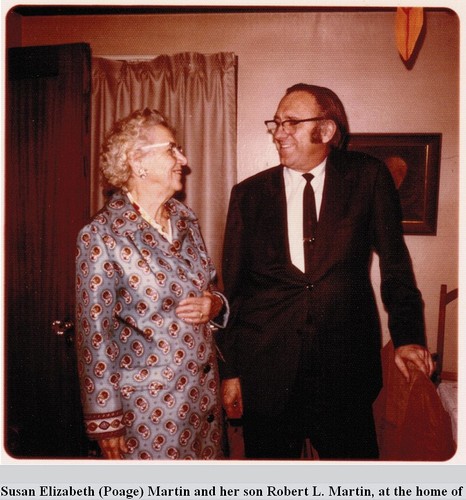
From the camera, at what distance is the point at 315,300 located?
48.4 inches

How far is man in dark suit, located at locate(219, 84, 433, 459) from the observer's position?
48.9 inches

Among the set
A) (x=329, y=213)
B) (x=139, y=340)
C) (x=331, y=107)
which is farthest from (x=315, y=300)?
(x=331, y=107)

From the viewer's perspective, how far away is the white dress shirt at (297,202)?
1.25 meters

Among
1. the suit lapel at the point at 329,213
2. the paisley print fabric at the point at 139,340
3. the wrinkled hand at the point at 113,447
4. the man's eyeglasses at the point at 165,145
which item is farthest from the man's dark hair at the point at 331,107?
the wrinkled hand at the point at 113,447

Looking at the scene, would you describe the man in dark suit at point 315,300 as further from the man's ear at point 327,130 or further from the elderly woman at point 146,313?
the elderly woman at point 146,313

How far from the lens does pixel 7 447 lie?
1.19 meters

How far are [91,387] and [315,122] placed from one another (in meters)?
0.96

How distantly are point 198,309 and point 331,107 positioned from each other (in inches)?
29.4

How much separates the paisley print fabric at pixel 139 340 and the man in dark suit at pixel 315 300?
0.55ft

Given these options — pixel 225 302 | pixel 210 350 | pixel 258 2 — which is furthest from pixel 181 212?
pixel 258 2

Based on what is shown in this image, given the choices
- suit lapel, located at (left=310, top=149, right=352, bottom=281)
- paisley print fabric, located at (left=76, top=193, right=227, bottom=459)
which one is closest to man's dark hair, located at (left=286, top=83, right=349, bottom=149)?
suit lapel, located at (left=310, top=149, right=352, bottom=281)

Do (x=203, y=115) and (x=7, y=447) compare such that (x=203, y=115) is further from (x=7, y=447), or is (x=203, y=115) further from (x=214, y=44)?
(x=7, y=447)

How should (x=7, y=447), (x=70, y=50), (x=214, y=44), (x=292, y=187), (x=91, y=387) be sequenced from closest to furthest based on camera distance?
1. (x=91, y=387)
2. (x=7, y=447)
3. (x=292, y=187)
4. (x=70, y=50)
5. (x=214, y=44)

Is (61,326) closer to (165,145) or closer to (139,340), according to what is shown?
(139,340)
